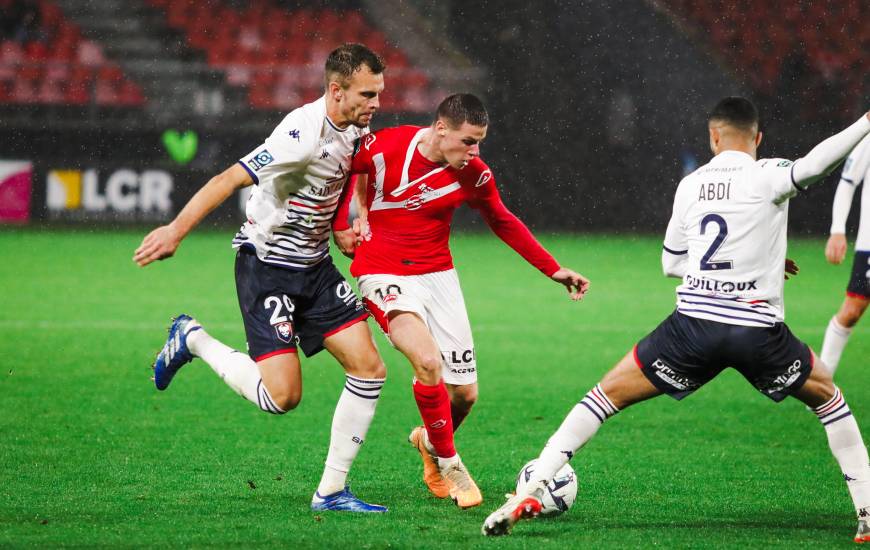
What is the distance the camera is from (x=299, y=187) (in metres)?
5.00

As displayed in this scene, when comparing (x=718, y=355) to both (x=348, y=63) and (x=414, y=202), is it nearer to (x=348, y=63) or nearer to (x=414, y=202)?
(x=414, y=202)

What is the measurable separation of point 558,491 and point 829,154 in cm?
171

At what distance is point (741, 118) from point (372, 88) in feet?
4.90

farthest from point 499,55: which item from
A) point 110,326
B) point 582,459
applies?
point 582,459

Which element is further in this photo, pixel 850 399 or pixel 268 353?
pixel 850 399

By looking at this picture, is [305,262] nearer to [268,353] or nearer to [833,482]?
[268,353]

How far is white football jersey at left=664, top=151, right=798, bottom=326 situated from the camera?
14.1ft

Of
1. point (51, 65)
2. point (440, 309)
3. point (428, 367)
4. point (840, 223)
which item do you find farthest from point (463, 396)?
point (51, 65)

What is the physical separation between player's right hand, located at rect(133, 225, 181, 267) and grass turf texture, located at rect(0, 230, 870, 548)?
101cm

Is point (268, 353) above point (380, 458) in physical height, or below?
above

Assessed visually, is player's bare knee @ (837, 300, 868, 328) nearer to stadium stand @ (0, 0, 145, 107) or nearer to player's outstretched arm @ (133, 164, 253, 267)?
player's outstretched arm @ (133, 164, 253, 267)

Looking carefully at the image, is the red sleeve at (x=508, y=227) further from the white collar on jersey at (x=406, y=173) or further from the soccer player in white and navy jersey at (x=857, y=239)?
the soccer player in white and navy jersey at (x=857, y=239)

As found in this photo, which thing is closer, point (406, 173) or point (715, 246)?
point (715, 246)

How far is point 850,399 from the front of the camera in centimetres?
752
